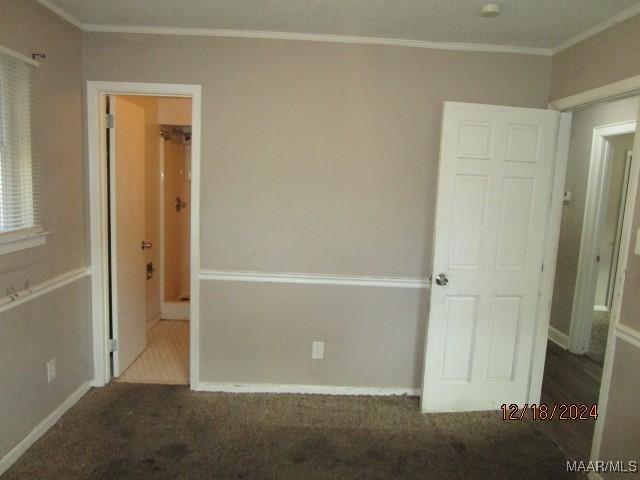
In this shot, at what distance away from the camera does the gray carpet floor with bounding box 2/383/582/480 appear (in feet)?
6.67

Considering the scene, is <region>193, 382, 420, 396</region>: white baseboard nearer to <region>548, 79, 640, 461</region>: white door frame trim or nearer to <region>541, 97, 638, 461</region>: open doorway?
<region>548, 79, 640, 461</region>: white door frame trim

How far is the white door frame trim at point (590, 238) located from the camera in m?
3.54

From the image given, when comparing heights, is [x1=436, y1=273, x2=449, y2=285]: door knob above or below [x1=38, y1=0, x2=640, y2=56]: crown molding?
below

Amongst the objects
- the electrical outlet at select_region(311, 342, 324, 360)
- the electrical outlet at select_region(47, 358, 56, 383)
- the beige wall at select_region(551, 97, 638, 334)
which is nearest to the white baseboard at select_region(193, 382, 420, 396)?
the electrical outlet at select_region(311, 342, 324, 360)

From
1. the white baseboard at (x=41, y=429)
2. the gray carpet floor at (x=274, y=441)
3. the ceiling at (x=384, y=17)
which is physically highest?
the ceiling at (x=384, y=17)

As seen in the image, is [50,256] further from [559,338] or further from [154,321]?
[559,338]

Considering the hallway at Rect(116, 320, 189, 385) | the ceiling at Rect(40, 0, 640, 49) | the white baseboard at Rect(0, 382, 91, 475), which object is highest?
the ceiling at Rect(40, 0, 640, 49)

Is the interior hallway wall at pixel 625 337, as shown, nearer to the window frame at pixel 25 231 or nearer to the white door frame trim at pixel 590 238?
the white door frame trim at pixel 590 238

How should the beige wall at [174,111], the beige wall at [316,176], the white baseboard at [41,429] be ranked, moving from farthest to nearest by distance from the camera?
the beige wall at [174,111] < the beige wall at [316,176] < the white baseboard at [41,429]

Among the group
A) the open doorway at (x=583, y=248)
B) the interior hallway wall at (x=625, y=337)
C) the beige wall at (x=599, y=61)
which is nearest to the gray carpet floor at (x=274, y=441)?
the interior hallway wall at (x=625, y=337)

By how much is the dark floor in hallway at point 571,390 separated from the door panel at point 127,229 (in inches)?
119

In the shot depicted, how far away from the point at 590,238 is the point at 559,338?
1.04 m

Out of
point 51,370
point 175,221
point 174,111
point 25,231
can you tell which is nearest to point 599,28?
point 25,231

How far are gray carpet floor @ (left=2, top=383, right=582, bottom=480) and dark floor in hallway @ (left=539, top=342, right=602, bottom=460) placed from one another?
119 mm
